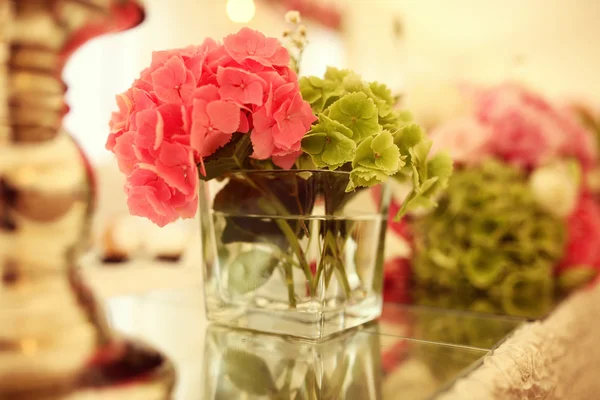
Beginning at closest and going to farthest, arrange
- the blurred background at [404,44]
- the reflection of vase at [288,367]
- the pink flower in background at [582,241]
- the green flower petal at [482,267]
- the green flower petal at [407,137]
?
the reflection of vase at [288,367] < the green flower petal at [407,137] < the green flower petal at [482,267] < the pink flower in background at [582,241] < the blurred background at [404,44]

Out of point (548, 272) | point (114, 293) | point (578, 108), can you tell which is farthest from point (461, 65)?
point (114, 293)

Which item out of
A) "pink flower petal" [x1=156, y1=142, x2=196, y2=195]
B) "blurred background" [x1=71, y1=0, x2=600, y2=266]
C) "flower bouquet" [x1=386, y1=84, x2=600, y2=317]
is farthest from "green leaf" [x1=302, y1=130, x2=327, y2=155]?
"blurred background" [x1=71, y1=0, x2=600, y2=266]

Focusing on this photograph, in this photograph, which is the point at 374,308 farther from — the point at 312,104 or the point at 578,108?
the point at 578,108

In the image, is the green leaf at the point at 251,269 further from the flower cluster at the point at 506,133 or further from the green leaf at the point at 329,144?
the flower cluster at the point at 506,133

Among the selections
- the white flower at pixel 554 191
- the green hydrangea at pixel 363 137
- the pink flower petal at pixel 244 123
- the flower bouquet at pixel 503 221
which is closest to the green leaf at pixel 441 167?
the green hydrangea at pixel 363 137

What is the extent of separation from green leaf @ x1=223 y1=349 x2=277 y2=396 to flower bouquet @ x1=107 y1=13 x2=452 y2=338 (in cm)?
5

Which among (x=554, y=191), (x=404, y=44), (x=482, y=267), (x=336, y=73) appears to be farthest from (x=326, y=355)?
(x=404, y=44)

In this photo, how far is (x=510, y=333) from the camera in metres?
0.56

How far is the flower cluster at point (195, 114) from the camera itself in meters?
0.43

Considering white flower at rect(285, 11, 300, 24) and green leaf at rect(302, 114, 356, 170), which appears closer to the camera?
green leaf at rect(302, 114, 356, 170)

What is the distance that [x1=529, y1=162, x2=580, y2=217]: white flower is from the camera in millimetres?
878

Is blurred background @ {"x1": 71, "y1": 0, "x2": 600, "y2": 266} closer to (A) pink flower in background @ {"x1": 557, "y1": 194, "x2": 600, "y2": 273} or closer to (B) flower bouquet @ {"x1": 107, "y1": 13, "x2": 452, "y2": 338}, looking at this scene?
(A) pink flower in background @ {"x1": 557, "y1": 194, "x2": 600, "y2": 273}

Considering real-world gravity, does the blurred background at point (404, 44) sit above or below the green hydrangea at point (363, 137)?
above

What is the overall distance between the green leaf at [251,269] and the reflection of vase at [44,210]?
11cm
